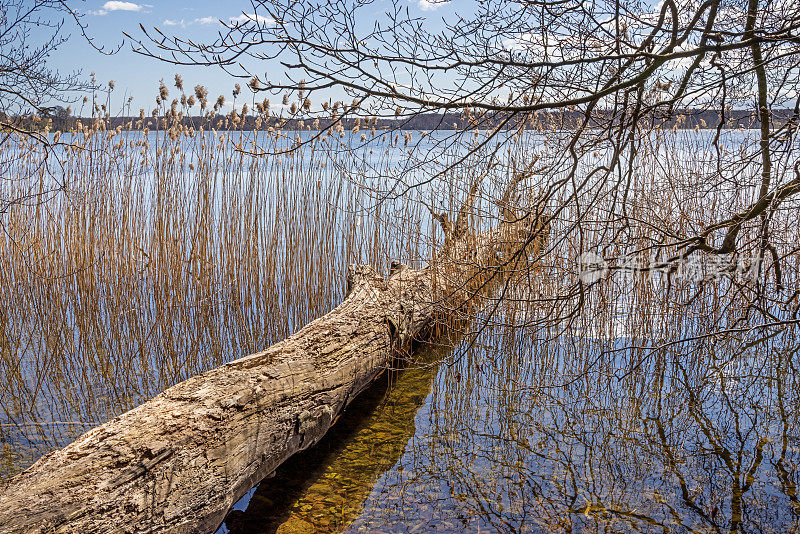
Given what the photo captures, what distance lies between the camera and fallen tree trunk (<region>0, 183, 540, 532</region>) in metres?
1.15

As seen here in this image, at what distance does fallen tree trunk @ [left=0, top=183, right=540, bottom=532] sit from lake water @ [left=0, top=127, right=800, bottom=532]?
22cm

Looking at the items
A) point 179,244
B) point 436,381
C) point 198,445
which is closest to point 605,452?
point 436,381

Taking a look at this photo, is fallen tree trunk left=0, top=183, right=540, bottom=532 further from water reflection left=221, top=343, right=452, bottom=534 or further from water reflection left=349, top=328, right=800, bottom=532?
water reflection left=349, top=328, right=800, bottom=532

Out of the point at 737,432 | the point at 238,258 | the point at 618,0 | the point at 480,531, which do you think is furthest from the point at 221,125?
the point at 737,432

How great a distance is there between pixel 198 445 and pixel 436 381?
136 cm

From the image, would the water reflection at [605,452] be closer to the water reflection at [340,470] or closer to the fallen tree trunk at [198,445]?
the water reflection at [340,470]

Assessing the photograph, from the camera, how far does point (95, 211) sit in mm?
3084

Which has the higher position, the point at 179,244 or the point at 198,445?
the point at 179,244

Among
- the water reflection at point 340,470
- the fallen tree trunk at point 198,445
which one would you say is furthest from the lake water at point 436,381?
the fallen tree trunk at point 198,445

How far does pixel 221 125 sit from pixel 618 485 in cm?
265

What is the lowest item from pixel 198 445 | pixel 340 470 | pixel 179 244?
pixel 340 470

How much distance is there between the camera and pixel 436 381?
2594mm

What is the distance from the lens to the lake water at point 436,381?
5.45 ft

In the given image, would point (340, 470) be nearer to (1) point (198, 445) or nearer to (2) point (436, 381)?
(1) point (198, 445)
